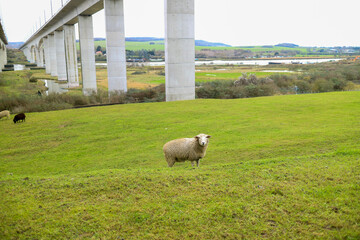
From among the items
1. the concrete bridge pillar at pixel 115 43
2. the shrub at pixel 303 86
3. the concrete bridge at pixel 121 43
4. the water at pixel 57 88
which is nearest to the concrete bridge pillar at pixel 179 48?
the concrete bridge at pixel 121 43

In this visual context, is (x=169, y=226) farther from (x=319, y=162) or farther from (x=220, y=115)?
(x=220, y=115)

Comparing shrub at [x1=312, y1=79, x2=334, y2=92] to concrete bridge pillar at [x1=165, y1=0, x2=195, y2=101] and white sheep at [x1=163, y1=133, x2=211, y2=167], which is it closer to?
concrete bridge pillar at [x1=165, y1=0, x2=195, y2=101]

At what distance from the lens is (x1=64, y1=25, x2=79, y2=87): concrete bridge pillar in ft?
193

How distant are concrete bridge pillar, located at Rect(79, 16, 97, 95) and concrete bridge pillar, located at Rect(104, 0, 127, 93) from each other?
10.1 m

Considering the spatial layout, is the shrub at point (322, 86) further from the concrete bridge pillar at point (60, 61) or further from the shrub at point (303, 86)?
the concrete bridge pillar at point (60, 61)

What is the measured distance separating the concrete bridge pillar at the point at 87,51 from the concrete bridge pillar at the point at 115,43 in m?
10.1

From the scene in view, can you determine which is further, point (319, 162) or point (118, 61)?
point (118, 61)

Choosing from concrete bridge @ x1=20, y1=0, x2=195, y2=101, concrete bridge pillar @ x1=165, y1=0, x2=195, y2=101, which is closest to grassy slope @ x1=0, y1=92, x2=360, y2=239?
concrete bridge pillar @ x1=165, y1=0, x2=195, y2=101

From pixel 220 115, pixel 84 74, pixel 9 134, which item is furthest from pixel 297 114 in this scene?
pixel 84 74

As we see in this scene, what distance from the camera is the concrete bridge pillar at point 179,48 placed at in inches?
1056

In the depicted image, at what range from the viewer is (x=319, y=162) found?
8.68 m

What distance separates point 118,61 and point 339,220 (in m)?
33.5

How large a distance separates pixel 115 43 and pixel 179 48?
11.0 m

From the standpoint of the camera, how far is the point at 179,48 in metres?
27.8
